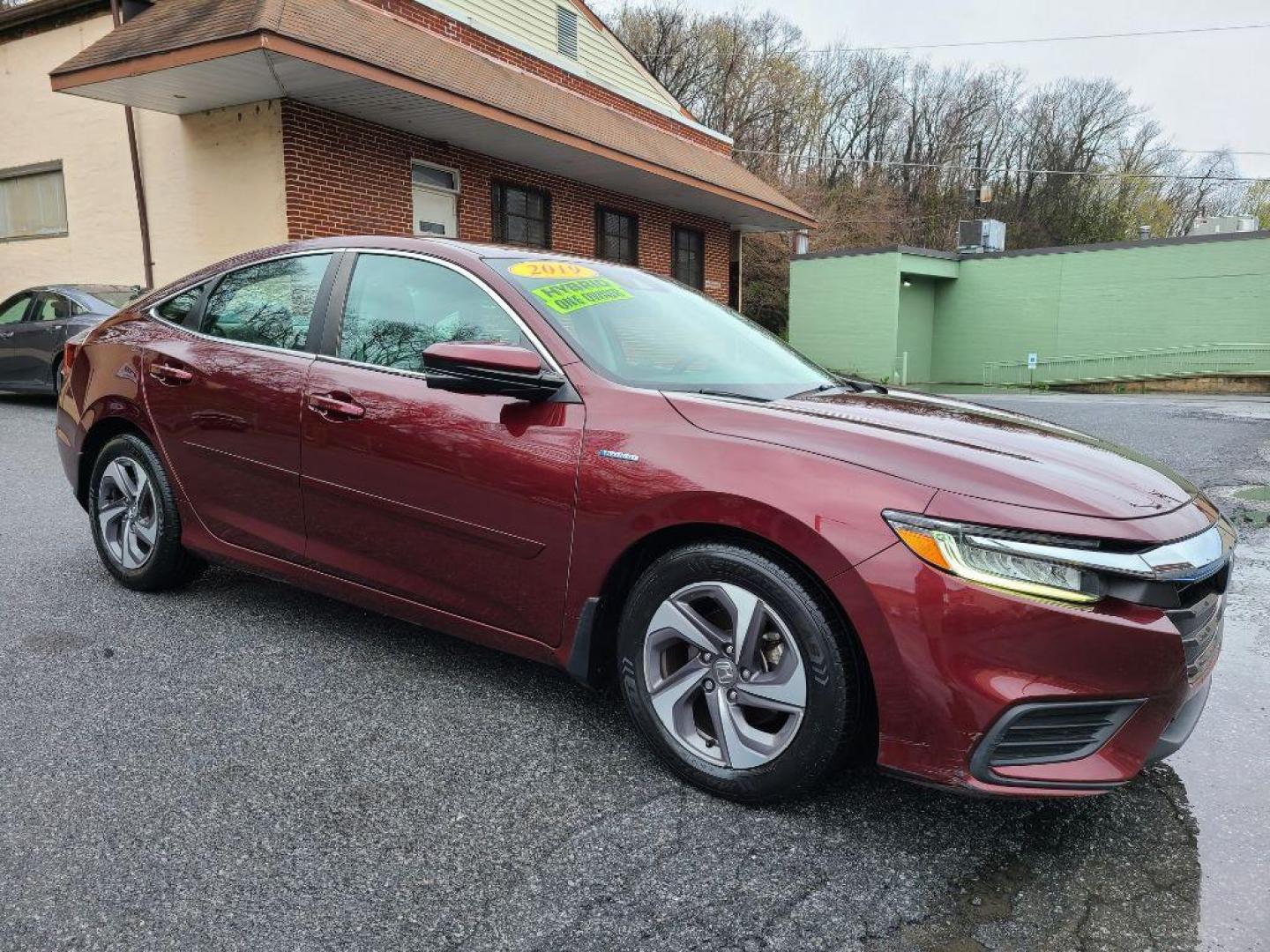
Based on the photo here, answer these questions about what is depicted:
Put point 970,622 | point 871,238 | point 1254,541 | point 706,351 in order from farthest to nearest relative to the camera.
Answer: point 871,238 < point 1254,541 < point 706,351 < point 970,622

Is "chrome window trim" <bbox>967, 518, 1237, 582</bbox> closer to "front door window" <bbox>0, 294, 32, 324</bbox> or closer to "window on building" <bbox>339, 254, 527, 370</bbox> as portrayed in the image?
"window on building" <bbox>339, 254, 527, 370</bbox>

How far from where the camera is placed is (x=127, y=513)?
3.93 meters

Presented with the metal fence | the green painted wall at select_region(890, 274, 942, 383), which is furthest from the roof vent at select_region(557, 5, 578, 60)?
the metal fence

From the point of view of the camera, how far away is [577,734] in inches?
109

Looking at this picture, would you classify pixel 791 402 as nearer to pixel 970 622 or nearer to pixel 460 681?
pixel 970 622

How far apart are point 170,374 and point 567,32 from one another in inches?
535

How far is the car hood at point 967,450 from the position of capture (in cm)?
207

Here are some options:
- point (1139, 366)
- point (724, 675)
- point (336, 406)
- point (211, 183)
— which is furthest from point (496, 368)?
point (1139, 366)

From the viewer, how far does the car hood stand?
2070mm

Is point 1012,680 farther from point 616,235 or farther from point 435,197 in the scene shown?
point 616,235

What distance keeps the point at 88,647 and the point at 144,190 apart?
10593 mm

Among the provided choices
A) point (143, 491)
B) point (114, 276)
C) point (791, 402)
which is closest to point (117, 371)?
point (143, 491)

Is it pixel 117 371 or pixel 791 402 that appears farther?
pixel 117 371

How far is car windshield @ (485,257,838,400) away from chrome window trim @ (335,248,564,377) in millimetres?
77
